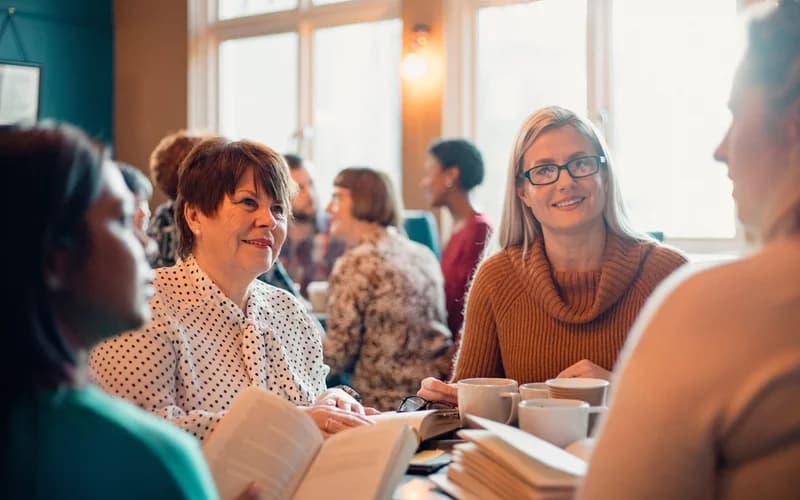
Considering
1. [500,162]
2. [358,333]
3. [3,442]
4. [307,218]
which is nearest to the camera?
[3,442]

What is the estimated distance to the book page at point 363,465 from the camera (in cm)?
128

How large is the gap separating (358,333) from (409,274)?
0.29 m

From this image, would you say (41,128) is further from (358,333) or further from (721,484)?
(358,333)

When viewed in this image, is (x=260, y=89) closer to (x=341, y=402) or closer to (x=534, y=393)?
(x=341, y=402)

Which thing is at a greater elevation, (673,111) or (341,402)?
(673,111)

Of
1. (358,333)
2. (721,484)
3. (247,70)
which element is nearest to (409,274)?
(358,333)

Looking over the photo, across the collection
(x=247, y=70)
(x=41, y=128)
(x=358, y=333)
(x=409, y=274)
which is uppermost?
(x=247, y=70)

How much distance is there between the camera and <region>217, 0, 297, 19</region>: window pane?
7152 mm

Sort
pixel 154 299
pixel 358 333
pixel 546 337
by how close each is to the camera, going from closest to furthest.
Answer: pixel 154 299
pixel 546 337
pixel 358 333

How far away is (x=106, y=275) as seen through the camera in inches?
37.0

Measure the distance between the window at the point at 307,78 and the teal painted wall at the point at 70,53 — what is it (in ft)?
3.21

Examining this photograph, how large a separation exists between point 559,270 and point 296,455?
3.45 feet

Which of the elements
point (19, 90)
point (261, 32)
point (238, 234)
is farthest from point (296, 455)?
point (19, 90)

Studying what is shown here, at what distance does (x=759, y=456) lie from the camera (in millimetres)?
897
